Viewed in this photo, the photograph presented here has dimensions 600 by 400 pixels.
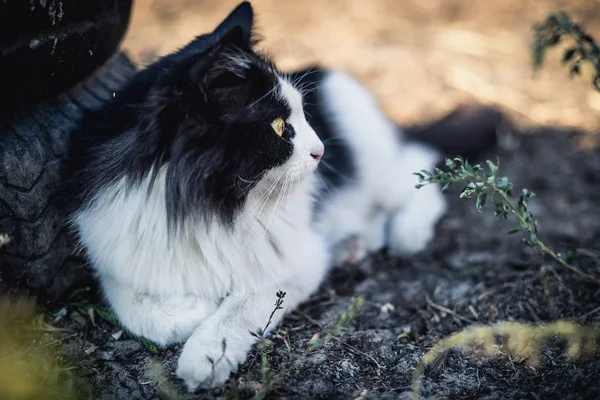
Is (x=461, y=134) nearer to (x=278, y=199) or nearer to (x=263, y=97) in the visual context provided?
(x=278, y=199)

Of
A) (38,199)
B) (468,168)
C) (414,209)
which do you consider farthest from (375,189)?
(38,199)

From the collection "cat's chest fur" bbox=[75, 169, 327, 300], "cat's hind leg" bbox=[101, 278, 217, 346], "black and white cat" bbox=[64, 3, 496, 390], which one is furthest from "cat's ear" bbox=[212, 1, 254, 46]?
"cat's hind leg" bbox=[101, 278, 217, 346]

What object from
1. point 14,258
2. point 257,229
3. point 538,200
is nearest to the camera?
point 14,258

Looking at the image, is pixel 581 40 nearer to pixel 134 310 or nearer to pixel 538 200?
pixel 538 200

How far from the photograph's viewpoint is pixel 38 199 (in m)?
1.95

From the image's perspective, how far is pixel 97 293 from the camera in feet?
7.27

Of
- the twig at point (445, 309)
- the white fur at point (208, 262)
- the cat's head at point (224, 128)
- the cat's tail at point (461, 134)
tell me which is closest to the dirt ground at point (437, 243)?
the twig at point (445, 309)

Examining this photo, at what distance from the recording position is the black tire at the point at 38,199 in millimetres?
1847

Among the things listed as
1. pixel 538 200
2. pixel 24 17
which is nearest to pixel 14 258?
pixel 24 17

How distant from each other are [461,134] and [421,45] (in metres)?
1.98

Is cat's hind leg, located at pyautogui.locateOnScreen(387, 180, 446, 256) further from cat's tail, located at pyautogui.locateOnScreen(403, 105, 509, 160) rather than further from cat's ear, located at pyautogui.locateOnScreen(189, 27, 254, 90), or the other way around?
cat's ear, located at pyautogui.locateOnScreen(189, 27, 254, 90)

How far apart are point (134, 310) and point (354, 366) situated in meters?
0.82

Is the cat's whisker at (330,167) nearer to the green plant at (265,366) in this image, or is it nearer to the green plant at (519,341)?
the green plant at (265,366)

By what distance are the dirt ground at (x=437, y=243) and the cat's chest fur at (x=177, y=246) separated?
10.1 inches
